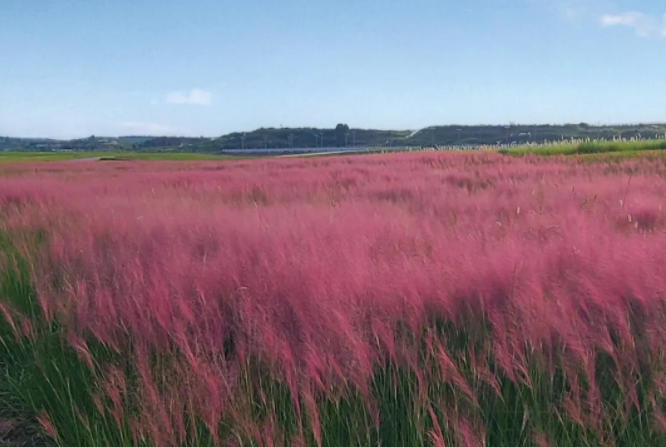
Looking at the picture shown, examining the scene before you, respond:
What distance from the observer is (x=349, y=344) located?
2143 millimetres

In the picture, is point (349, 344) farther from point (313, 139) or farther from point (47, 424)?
point (313, 139)

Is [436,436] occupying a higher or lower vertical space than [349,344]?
lower

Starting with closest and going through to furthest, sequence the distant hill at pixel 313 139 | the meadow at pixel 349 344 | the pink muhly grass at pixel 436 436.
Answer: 1. the pink muhly grass at pixel 436 436
2. the meadow at pixel 349 344
3. the distant hill at pixel 313 139

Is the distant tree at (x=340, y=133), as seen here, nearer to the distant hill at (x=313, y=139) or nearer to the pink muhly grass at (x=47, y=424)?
the distant hill at (x=313, y=139)

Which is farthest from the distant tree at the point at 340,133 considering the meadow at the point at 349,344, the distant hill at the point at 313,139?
the meadow at the point at 349,344

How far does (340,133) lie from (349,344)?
98762mm

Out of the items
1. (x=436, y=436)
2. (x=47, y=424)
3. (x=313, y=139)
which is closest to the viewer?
(x=436, y=436)

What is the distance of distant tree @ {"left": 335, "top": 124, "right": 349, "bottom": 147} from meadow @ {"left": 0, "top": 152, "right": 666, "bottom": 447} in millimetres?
93319

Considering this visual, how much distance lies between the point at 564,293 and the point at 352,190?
5636 mm

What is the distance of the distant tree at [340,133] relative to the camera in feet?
317

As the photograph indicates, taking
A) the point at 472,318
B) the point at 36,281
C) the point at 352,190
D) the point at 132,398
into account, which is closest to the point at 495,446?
the point at 472,318

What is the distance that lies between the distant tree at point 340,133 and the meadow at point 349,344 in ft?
306

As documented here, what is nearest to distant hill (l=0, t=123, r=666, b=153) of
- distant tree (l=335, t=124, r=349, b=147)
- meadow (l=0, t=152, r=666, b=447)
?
distant tree (l=335, t=124, r=349, b=147)

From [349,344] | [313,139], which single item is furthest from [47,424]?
[313,139]
